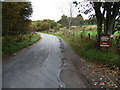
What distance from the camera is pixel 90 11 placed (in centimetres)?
1085

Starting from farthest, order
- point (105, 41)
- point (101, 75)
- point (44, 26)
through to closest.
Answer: point (44, 26) < point (105, 41) < point (101, 75)

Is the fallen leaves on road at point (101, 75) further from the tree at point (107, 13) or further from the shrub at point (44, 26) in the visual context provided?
the shrub at point (44, 26)

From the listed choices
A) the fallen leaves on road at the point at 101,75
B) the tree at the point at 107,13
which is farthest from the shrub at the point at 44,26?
the fallen leaves on road at the point at 101,75

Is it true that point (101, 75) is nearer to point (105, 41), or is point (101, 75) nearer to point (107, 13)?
point (105, 41)

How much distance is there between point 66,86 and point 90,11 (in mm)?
8280

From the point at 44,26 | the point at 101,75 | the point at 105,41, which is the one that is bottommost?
the point at 101,75

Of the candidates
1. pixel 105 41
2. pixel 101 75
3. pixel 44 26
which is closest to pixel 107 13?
pixel 105 41

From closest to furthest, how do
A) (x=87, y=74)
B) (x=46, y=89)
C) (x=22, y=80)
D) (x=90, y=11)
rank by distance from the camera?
(x=46, y=89) → (x=22, y=80) → (x=87, y=74) → (x=90, y=11)

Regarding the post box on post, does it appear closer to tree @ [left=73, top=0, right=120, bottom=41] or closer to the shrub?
tree @ [left=73, top=0, right=120, bottom=41]

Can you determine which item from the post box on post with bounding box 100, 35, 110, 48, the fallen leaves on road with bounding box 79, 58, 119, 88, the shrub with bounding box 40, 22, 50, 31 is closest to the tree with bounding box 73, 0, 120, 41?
the post box on post with bounding box 100, 35, 110, 48

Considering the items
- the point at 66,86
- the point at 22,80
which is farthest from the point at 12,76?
the point at 66,86

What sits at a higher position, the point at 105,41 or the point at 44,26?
the point at 44,26

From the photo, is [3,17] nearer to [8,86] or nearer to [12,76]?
[12,76]

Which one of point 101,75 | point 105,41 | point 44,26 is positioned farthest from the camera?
point 44,26
